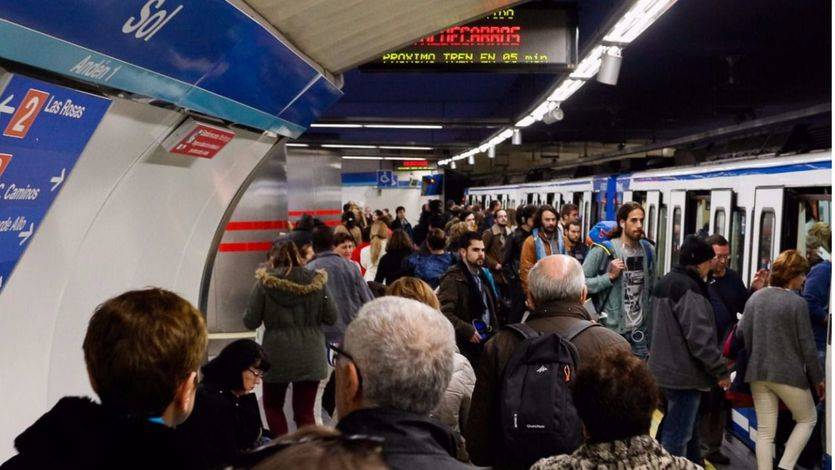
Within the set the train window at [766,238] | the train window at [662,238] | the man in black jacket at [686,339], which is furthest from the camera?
the train window at [662,238]

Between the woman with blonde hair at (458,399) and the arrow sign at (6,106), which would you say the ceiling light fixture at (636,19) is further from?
the arrow sign at (6,106)

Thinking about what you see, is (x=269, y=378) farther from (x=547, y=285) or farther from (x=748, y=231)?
(x=748, y=231)

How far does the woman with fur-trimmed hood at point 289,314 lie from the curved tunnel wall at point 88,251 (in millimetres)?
626

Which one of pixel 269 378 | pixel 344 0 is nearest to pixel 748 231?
pixel 269 378

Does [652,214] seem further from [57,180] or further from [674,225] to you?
[57,180]

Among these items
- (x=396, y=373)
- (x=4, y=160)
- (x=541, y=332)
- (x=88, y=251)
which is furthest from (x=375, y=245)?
(x=396, y=373)

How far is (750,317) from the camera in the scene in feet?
18.8

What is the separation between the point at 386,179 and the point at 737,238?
89.7ft

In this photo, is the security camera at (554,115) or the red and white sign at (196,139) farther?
the security camera at (554,115)

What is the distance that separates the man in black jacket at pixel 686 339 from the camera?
5.52m

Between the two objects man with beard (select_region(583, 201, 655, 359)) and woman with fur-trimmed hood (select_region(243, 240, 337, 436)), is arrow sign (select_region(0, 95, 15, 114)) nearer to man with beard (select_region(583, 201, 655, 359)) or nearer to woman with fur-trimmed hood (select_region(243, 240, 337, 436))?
woman with fur-trimmed hood (select_region(243, 240, 337, 436))

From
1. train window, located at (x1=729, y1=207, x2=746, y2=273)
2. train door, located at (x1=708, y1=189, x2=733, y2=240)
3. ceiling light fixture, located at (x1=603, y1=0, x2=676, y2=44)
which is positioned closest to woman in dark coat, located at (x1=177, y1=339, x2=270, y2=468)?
ceiling light fixture, located at (x1=603, y1=0, x2=676, y2=44)

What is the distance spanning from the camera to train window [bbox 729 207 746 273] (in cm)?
812

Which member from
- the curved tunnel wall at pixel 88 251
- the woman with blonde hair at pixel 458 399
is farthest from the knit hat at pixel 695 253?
the curved tunnel wall at pixel 88 251
